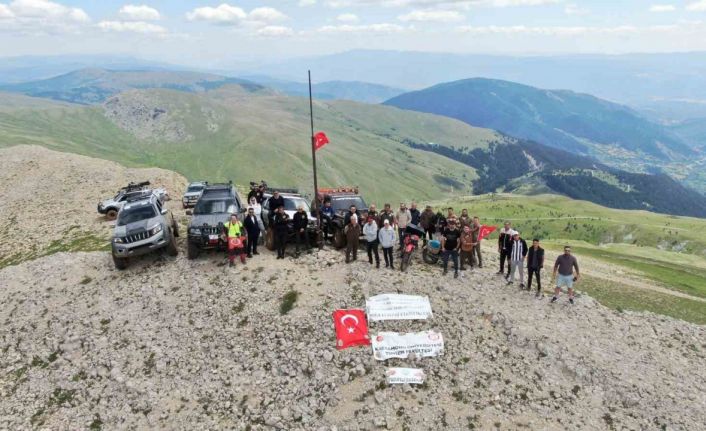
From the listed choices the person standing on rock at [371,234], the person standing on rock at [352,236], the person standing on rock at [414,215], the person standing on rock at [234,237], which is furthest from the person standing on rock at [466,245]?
the person standing on rock at [234,237]

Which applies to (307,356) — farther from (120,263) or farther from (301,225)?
(120,263)

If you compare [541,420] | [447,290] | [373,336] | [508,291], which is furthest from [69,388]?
[508,291]

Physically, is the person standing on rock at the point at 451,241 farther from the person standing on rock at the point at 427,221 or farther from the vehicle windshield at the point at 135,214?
the vehicle windshield at the point at 135,214

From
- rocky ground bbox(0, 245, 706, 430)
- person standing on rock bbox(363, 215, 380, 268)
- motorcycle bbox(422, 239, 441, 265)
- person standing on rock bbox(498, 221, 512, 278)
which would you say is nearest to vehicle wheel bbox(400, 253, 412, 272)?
rocky ground bbox(0, 245, 706, 430)

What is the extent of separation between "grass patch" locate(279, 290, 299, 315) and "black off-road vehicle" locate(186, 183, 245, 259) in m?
4.80

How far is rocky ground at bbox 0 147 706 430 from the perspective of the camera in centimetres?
1402

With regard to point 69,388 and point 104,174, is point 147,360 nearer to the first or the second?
point 69,388

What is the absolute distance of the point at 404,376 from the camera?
1489 centimetres

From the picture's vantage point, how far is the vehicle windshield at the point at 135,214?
22.2 meters

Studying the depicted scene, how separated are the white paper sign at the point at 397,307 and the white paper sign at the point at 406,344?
2.74 feet

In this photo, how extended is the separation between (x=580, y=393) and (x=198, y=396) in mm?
13022

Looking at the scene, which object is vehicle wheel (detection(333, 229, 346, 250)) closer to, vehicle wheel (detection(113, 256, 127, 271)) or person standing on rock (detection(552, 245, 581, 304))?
person standing on rock (detection(552, 245, 581, 304))

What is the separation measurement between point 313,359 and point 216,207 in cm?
1101

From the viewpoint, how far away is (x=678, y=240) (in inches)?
3745
